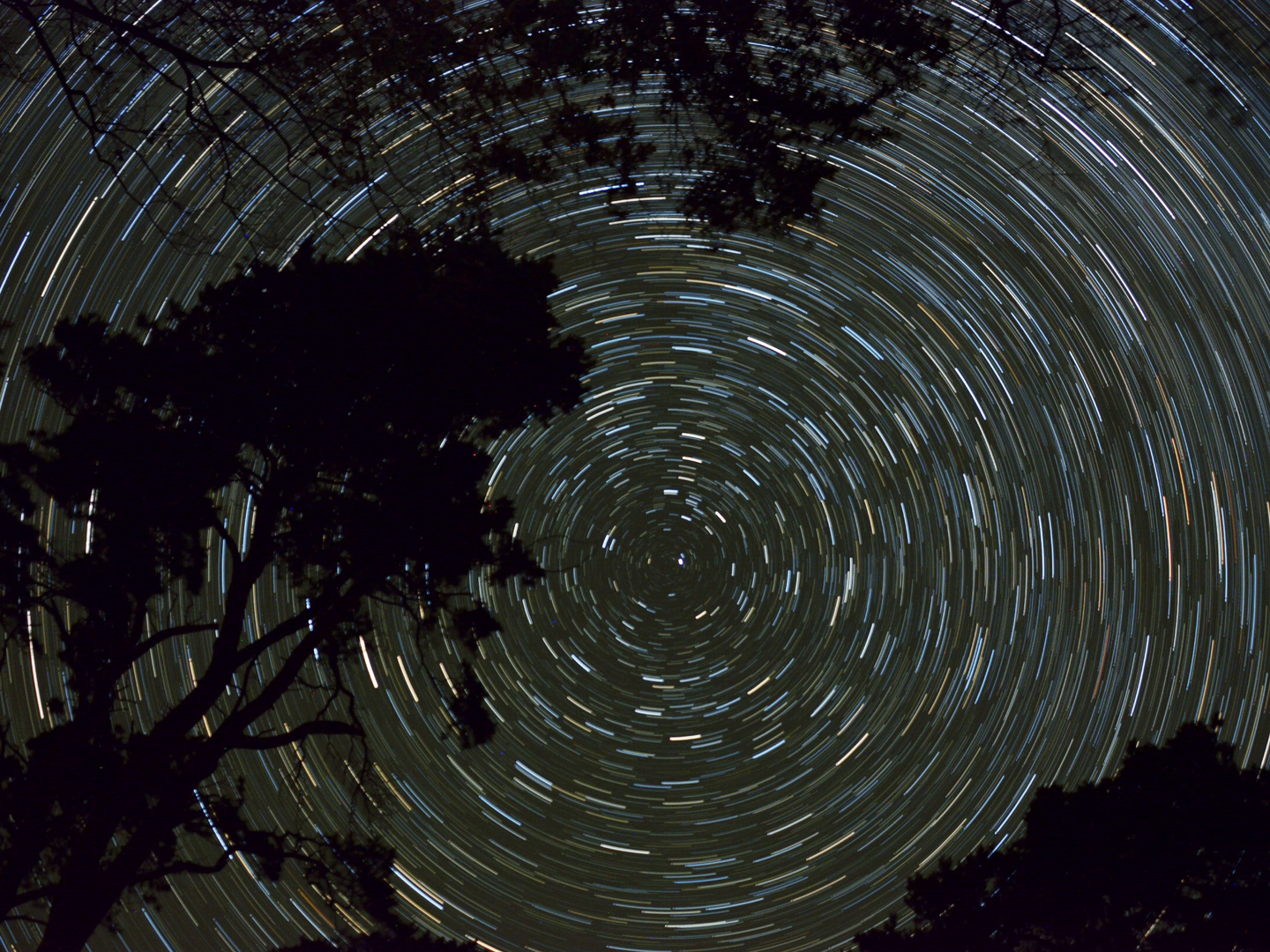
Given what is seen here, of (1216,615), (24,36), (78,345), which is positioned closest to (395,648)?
(78,345)

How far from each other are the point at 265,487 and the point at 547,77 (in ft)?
9.67

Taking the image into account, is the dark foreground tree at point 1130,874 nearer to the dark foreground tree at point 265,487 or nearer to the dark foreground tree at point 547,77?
the dark foreground tree at point 265,487

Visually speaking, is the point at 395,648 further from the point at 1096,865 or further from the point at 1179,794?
the point at 1179,794

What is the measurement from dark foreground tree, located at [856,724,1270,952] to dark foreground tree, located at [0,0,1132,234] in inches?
192

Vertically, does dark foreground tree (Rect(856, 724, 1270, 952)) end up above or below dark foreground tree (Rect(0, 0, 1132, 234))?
below

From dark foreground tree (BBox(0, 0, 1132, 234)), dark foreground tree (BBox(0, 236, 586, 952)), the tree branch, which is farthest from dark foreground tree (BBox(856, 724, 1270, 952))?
dark foreground tree (BBox(0, 0, 1132, 234))

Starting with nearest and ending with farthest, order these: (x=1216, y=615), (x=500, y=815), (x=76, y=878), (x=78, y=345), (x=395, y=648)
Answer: (x=76, y=878) → (x=78, y=345) → (x=395, y=648) → (x=1216, y=615) → (x=500, y=815)

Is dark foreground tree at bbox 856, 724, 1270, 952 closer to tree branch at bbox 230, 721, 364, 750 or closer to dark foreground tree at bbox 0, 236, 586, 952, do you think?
dark foreground tree at bbox 0, 236, 586, 952

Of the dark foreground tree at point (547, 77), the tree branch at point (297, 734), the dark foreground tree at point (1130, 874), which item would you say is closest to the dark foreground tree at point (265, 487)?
the tree branch at point (297, 734)

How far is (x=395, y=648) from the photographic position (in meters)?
6.03

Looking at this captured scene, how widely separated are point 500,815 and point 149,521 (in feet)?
15.3

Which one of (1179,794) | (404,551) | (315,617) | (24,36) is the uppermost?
(24,36)

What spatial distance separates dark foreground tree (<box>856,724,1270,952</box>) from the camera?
507 centimetres

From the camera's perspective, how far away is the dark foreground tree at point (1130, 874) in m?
5.07
